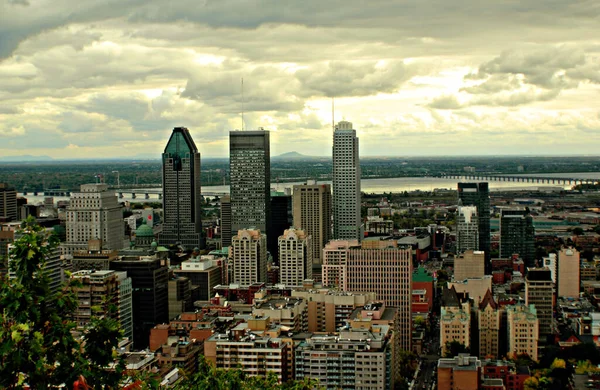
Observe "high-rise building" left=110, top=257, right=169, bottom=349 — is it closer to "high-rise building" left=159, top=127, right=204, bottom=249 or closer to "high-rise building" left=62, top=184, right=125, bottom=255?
"high-rise building" left=62, top=184, right=125, bottom=255

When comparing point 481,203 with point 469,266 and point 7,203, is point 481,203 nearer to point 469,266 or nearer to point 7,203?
point 469,266

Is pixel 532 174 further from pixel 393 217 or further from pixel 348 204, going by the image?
pixel 348 204

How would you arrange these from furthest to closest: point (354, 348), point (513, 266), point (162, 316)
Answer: point (513, 266)
point (162, 316)
point (354, 348)

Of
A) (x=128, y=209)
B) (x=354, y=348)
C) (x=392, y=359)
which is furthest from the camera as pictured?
(x=128, y=209)

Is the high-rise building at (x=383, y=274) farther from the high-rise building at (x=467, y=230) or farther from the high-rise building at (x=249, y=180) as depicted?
the high-rise building at (x=467, y=230)

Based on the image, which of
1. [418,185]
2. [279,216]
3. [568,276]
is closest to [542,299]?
[568,276]

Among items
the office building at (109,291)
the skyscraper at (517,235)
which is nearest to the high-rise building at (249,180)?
the skyscraper at (517,235)

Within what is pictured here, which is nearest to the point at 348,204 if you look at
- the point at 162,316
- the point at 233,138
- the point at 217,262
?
the point at 233,138
